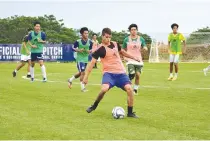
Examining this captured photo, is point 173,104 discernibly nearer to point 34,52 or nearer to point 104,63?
point 104,63

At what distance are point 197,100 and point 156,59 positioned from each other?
140 feet

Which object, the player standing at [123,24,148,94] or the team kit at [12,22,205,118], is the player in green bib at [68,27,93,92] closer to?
the team kit at [12,22,205,118]

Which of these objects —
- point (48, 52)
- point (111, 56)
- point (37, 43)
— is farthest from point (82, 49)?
point (48, 52)

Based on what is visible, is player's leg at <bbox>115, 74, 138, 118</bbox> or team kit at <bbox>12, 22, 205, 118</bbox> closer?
A: player's leg at <bbox>115, 74, 138, 118</bbox>

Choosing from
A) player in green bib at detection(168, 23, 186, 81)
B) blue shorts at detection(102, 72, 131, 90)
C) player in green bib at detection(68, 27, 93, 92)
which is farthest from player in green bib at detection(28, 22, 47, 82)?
blue shorts at detection(102, 72, 131, 90)

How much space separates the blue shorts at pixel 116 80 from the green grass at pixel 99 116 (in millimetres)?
703

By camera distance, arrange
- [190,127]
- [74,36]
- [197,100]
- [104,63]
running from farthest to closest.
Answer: [74,36]
[197,100]
[104,63]
[190,127]

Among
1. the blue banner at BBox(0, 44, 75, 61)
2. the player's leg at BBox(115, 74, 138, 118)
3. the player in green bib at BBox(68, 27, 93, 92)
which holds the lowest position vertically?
the blue banner at BBox(0, 44, 75, 61)

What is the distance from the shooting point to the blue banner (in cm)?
5203

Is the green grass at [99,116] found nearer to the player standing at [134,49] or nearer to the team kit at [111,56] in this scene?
the team kit at [111,56]

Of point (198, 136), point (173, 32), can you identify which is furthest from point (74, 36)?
point (198, 136)

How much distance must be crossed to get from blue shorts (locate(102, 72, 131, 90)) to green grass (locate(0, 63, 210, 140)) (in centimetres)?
70

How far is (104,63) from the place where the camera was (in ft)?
37.4

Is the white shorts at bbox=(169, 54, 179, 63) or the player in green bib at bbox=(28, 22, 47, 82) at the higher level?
the player in green bib at bbox=(28, 22, 47, 82)
